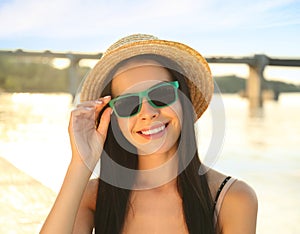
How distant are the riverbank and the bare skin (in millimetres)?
1676

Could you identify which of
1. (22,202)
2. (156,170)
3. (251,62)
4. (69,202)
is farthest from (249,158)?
(251,62)

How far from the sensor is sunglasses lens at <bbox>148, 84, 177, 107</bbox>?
1.69m

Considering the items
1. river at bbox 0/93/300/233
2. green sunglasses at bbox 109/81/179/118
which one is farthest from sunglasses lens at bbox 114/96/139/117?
river at bbox 0/93/300/233

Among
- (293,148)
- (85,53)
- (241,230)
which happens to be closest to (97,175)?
(241,230)

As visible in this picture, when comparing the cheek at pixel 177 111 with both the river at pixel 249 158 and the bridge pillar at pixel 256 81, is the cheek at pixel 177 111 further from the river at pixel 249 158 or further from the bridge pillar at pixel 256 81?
the bridge pillar at pixel 256 81

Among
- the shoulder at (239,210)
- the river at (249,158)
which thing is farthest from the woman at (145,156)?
the river at (249,158)

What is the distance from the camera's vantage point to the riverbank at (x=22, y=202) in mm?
3398

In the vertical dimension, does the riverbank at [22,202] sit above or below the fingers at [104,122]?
below

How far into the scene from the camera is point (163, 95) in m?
1.70

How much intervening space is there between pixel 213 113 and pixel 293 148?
544 cm

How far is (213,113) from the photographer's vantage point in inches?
69.7

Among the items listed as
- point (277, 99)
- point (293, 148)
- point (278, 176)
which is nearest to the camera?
point (278, 176)

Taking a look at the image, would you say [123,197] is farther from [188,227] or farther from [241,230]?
[241,230]

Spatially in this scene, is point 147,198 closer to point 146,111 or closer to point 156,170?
point 156,170
